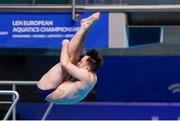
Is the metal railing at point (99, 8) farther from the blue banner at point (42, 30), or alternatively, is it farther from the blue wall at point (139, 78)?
the blue wall at point (139, 78)

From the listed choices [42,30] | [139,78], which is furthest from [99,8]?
[139,78]

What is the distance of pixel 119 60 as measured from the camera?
11.1 m

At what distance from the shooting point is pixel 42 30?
9.92m

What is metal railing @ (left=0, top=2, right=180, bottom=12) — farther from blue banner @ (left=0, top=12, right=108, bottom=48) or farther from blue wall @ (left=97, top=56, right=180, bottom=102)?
blue wall @ (left=97, top=56, right=180, bottom=102)

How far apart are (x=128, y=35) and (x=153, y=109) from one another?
1236 millimetres

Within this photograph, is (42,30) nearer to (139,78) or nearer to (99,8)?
(99,8)

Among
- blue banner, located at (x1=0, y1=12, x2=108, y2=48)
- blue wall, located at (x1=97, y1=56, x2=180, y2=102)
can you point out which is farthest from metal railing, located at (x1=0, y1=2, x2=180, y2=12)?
blue wall, located at (x1=97, y1=56, x2=180, y2=102)

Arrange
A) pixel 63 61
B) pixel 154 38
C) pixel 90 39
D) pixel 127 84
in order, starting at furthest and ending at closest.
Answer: pixel 127 84, pixel 154 38, pixel 90 39, pixel 63 61

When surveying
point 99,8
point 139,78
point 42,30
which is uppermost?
point 99,8

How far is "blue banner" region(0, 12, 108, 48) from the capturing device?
982cm

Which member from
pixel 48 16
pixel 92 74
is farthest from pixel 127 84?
pixel 92 74

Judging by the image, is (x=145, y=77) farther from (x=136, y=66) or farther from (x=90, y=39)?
(x=90, y=39)

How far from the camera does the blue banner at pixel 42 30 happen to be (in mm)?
9818

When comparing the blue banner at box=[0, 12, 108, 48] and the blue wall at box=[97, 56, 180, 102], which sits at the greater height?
the blue banner at box=[0, 12, 108, 48]
